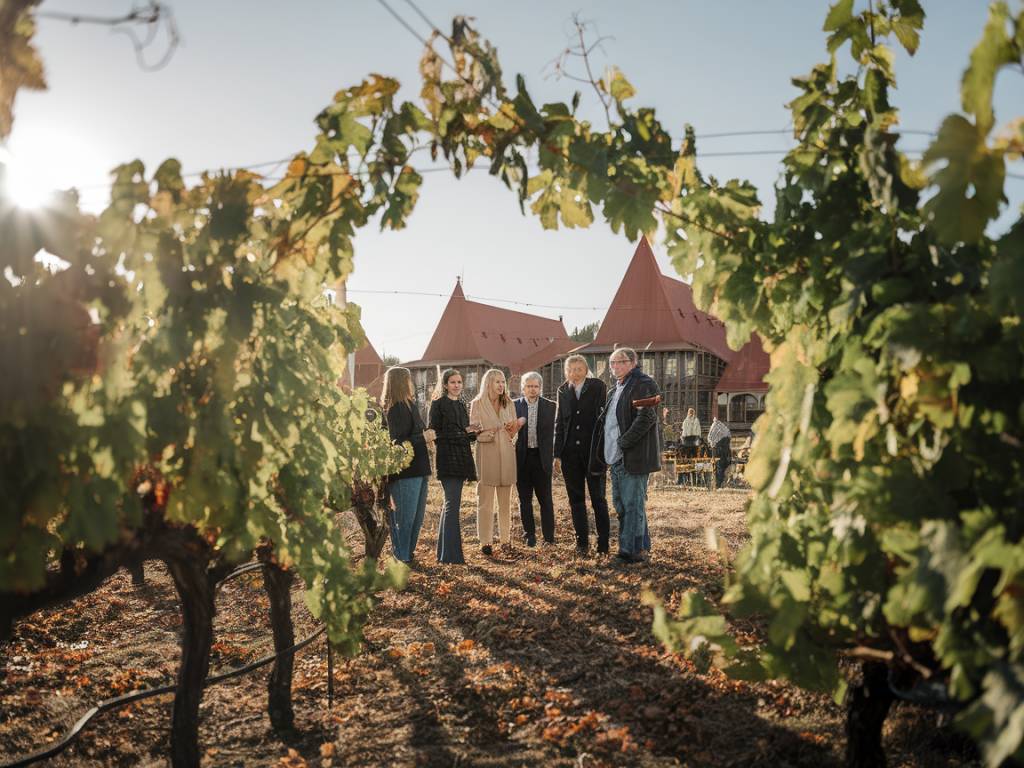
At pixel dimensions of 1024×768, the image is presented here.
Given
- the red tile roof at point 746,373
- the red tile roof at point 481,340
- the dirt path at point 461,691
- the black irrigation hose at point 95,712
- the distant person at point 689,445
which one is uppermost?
the red tile roof at point 481,340

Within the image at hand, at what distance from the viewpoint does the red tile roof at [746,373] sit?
29391 millimetres

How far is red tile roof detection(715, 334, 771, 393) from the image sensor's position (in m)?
29.4

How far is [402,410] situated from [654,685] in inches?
142

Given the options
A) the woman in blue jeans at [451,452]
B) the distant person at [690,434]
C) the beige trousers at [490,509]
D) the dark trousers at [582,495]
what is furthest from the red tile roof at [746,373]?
the woman in blue jeans at [451,452]

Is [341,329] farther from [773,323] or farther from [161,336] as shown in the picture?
[773,323]

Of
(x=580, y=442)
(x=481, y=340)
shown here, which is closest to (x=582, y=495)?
(x=580, y=442)

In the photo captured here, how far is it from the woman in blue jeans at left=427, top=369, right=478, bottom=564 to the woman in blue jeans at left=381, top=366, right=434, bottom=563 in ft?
0.50

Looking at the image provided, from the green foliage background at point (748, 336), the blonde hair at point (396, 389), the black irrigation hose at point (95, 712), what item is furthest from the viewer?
the blonde hair at point (396, 389)

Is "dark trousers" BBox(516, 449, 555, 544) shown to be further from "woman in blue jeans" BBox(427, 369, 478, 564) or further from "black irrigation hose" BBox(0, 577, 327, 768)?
"black irrigation hose" BBox(0, 577, 327, 768)

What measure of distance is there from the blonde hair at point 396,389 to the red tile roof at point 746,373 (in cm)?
2463

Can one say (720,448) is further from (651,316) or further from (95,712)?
(651,316)

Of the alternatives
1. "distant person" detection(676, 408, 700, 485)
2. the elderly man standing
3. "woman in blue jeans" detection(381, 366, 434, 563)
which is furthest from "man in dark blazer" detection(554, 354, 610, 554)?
"distant person" detection(676, 408, 700, 485)

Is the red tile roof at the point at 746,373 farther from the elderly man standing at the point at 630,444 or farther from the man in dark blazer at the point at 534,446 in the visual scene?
the elderly man standing at the point at 630,444

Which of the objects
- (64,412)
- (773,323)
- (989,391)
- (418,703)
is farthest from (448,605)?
(989,391)
